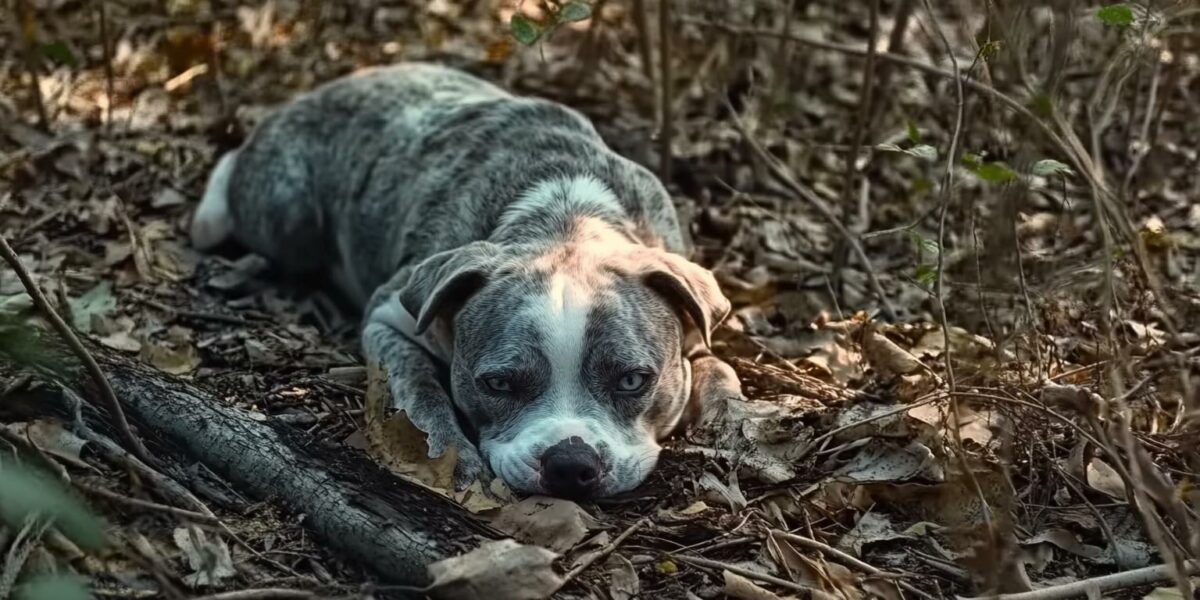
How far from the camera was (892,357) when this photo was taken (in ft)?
17.6

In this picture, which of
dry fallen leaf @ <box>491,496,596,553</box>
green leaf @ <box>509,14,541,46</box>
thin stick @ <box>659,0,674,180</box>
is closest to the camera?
dry fallen leaf @ <box>491,496,596,553</box>

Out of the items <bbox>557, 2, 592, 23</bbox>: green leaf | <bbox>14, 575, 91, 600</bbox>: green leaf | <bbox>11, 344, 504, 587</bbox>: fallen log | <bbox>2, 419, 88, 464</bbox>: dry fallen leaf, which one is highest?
<bbox>557, 2, 592, 23</bbox>: green leaf

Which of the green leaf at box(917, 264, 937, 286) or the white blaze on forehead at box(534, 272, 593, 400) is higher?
the green leaf at box(917, 264, 937, 286)

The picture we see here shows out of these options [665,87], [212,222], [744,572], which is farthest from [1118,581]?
[212,222]

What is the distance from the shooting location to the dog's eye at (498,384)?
4707 mm

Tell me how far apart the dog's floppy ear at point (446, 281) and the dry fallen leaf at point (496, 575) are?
1345 mm

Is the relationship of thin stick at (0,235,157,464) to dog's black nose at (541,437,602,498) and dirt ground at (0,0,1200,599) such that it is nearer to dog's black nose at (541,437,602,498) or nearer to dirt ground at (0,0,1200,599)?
dirt ground at (0,0,1200,599)

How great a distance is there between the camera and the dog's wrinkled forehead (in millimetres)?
4660

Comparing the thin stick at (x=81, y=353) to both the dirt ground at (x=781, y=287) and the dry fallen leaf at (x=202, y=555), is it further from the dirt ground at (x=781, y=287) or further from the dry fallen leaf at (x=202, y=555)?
the dry fallen leaf at (x=202, y=555)

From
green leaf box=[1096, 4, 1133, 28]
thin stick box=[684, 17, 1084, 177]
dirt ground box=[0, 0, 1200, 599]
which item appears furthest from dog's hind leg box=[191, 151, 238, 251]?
green leaf box=[1096, 4, 1133, 28]

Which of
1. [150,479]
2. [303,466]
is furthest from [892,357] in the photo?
[150,479]

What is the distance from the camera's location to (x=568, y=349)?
464 centimetres

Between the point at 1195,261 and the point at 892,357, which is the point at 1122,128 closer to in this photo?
Answer: the point at 1195,261

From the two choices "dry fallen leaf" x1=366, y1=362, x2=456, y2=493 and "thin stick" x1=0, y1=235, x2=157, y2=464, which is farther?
"dry fallen leaf" x1=366, y1=362, x2=456, y2=493
